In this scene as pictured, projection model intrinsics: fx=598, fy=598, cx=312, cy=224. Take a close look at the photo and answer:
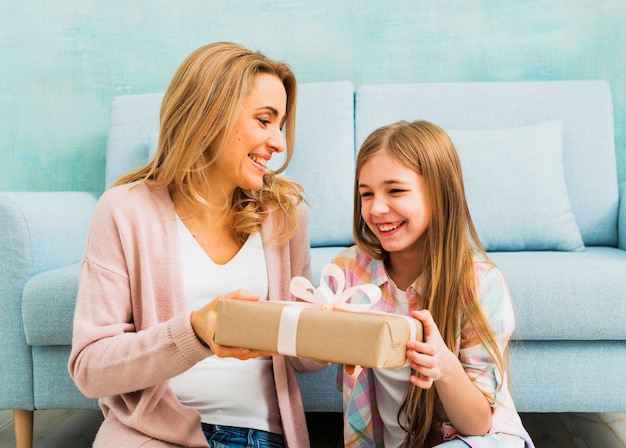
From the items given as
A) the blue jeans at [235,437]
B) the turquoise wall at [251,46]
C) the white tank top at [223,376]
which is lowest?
the blue jeans at [235,437]

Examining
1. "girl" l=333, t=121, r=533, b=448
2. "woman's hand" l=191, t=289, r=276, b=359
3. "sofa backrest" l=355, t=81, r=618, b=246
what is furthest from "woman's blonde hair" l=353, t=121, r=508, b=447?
Result: "sofa backrest" l=355, t=81, r=618, b=246

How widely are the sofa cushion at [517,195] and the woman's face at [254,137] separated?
2.52 feet

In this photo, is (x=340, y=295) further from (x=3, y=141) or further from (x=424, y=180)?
(x=3, y=141)

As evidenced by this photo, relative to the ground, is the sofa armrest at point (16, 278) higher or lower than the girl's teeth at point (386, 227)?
lower

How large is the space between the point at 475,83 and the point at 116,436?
1.49m

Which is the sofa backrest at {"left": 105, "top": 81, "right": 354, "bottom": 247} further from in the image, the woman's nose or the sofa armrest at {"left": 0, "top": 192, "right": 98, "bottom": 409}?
the woman's nose

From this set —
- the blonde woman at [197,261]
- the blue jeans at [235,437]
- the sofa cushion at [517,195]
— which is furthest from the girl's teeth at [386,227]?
the sofa cushion at [517,195]

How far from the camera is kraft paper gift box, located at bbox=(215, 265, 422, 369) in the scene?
2.14 feet

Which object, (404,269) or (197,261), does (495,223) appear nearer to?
(404,269)

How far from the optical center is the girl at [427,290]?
0.90 metres

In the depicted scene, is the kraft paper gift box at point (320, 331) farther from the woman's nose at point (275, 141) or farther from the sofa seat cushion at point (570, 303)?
the sofa seat cushion at point (570, 303)

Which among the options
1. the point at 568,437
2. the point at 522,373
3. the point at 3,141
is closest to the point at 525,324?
the point at 522,373

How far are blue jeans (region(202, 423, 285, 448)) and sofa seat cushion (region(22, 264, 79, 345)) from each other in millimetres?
521

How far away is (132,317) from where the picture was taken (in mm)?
964
